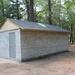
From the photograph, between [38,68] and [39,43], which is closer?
[38,68]

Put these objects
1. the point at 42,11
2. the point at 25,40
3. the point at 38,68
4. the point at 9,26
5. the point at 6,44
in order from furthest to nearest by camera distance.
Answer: the point at 42,11 < the point at 6,44 < the point at 9,26 < the point at 25,40 < the point at 38,68

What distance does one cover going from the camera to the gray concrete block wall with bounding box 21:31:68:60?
38.2 ft

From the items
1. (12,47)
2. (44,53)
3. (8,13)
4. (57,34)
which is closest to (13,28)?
(12,47)

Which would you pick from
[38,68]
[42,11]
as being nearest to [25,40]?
[38,68]

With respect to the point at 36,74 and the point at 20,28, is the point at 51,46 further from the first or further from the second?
the point at 36,74

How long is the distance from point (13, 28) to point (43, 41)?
9.07 feet

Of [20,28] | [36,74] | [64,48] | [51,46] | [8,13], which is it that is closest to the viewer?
[36,74]

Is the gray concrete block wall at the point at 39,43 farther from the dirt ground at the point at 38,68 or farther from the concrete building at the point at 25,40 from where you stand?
the dirt ground at the point at 38,68

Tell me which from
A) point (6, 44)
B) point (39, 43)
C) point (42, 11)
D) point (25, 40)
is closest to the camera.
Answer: point (25, 40)

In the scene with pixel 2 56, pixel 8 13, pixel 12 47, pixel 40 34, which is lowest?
pixel 2 56

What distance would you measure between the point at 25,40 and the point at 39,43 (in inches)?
60.1

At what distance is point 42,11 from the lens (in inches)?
1115

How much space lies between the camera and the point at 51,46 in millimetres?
14008

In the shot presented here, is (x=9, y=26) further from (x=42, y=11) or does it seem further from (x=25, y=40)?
(x=42, y=11)
